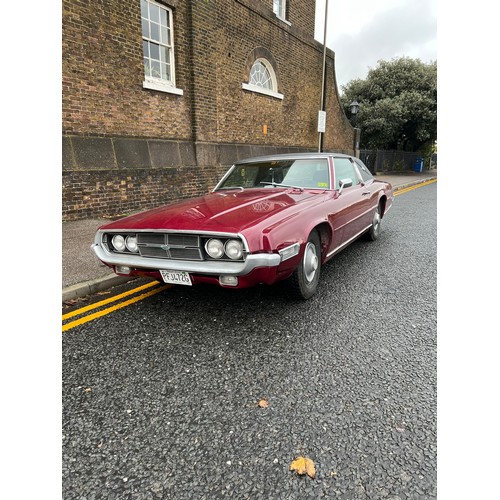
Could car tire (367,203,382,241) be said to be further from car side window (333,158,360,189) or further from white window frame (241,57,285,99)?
white window frame (241,57,285,99)

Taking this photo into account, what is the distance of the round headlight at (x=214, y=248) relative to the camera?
2756 mm

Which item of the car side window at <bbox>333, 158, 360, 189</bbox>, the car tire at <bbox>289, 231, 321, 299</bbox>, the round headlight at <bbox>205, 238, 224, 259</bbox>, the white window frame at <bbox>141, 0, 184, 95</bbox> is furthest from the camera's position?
the white window frame at <bbox>141, 0, 184, 95</bbox>

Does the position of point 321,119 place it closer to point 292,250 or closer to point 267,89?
point 267,89

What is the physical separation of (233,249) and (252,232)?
20cm

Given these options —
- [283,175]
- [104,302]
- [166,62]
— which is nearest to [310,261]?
[283,175]

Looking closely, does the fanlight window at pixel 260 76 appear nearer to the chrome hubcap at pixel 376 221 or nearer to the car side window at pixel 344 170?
the chrome hubcap at pixel 376 221

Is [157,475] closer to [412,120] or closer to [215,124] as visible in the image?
[215,124]

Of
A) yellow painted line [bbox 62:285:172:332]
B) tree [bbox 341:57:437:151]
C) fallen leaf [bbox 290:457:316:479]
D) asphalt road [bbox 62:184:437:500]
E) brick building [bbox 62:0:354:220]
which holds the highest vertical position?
tree [bbox 341:57:437:151]

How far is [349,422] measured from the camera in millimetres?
1949

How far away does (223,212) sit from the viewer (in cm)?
311

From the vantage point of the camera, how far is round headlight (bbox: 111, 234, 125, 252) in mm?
3252

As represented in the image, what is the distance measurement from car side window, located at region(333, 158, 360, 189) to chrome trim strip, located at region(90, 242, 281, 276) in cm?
197

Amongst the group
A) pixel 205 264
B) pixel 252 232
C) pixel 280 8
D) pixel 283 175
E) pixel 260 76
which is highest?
pixel 280 8

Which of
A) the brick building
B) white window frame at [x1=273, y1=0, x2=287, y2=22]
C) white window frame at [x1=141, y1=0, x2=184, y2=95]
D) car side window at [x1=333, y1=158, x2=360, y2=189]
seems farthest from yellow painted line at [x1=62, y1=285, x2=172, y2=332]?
white window frame at [x1=273, y1=0, x2=287, y2=22]
